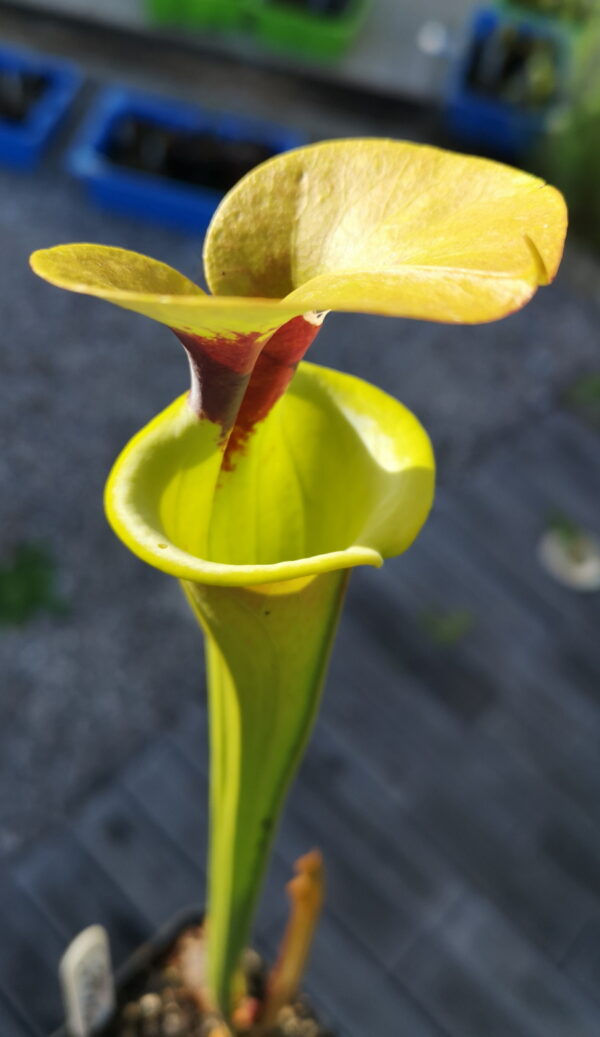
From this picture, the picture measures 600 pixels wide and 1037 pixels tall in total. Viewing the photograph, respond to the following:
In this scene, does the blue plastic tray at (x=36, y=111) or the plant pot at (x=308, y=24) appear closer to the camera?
the blue plastic tray at (x=36, y=111)

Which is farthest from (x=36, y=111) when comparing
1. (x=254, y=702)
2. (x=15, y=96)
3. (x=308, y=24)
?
(x=254, y=702)

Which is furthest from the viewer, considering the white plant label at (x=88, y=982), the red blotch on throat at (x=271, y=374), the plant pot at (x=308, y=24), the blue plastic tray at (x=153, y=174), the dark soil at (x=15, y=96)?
the plant pot at (x=308, y=24)

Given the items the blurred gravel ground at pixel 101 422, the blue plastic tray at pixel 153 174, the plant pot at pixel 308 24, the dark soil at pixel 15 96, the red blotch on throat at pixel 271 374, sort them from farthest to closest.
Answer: the plant pot at pixel 308 24 < the dark soil at pixel 15 96 < the blue plastic tray at pixel 153 174 < the blurred gravel ground at pixel 101 422 < the red blotch on throat at pixel 271 374

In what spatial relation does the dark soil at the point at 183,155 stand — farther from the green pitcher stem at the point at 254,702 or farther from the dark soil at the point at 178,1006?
the green pitcher stem at the point at 254,702

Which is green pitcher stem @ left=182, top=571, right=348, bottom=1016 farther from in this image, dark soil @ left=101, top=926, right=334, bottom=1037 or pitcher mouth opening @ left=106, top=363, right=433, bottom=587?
dark soil @ left=101, top=926, right=334, bottom=1037

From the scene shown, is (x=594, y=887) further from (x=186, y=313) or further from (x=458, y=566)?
(x=186, y=313)

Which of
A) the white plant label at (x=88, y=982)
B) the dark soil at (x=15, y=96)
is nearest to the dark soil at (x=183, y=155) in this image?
the dark soil at (x=15, y=96)

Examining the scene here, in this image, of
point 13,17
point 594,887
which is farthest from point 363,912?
point 13,17

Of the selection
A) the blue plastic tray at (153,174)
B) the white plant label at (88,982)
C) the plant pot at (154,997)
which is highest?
the blue plastic tray at (153,174)
